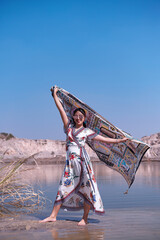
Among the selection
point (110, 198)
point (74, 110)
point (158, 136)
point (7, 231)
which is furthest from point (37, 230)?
point (158, 136)

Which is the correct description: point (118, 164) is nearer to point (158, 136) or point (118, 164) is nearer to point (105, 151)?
point (105, 151)

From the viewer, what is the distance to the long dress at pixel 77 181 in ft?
15.3

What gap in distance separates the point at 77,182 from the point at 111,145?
3.06ft

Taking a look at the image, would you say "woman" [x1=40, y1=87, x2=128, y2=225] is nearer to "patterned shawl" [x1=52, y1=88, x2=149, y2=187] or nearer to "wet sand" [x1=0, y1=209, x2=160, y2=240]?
"wet sand" [x1=0, y1=209, x2=160, y2=240]

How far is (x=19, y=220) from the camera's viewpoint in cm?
484

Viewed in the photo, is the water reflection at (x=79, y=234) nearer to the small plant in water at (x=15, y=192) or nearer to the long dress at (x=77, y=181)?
the long dress at (x=77, y=181)

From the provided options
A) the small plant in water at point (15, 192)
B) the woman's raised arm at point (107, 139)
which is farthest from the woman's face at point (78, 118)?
the small plant in water at point (15, 192)

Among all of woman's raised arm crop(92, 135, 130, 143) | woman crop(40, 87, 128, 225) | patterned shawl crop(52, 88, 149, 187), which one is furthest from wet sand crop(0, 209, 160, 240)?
woman's raised arm crop(92, 135, 130, 143)

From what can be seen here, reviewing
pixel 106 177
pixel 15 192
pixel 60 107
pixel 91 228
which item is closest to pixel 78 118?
pixel 60 107

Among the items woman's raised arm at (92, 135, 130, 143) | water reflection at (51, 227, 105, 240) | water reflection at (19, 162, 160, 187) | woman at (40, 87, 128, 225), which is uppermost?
woman's raised arm at (92, 135, 130, 143)

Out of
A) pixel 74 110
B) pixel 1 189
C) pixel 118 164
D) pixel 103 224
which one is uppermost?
pixel 74 110

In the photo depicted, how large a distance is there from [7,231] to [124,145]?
2047 millimetres

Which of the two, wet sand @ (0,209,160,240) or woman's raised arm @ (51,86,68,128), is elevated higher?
woman's raised arm @ (51,86,68,128)

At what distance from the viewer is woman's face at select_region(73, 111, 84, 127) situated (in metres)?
4.82
